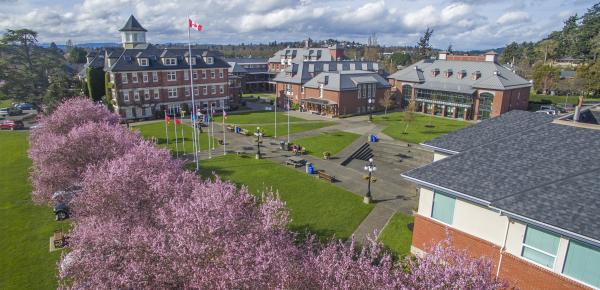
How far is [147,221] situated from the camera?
15.7 m

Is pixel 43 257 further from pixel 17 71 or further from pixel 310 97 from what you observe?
pixel 17 71

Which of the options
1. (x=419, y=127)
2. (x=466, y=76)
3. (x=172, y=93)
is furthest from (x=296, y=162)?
(x=466, y=76)

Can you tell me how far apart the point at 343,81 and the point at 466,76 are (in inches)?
898

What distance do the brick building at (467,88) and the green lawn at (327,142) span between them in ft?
71.5

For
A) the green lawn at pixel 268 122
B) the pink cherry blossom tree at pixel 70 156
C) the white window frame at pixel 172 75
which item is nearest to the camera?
the pink cherry blossom tree at pixel 70 156

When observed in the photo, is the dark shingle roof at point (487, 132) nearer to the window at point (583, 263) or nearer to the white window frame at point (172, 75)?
the window at point (583, 263)

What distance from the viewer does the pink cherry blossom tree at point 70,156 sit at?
76.5 feet

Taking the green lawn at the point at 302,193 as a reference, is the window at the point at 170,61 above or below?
above

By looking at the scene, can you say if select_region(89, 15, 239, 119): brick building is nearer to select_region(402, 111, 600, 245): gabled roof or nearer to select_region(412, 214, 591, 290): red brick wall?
select_region(412, 214, 591, 290): red brick wall

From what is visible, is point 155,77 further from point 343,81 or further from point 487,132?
point 487,132

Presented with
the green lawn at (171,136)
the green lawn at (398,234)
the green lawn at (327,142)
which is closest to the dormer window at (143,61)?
the green lawn at (171,136)

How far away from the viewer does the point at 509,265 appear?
15.3 metres

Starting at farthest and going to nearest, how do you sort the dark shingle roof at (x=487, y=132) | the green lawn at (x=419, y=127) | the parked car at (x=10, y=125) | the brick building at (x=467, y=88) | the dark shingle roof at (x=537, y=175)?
the brick building at (x=467, y=88) < the parked car at (x=10, y=125) < the green lawn at (x=419, y=127) < the dark shingle roof at (x=487, y=132) < the dark shingle roof at (x=537, y=175)

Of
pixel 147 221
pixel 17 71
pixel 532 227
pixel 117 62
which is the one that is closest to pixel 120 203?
pixel 147 221
